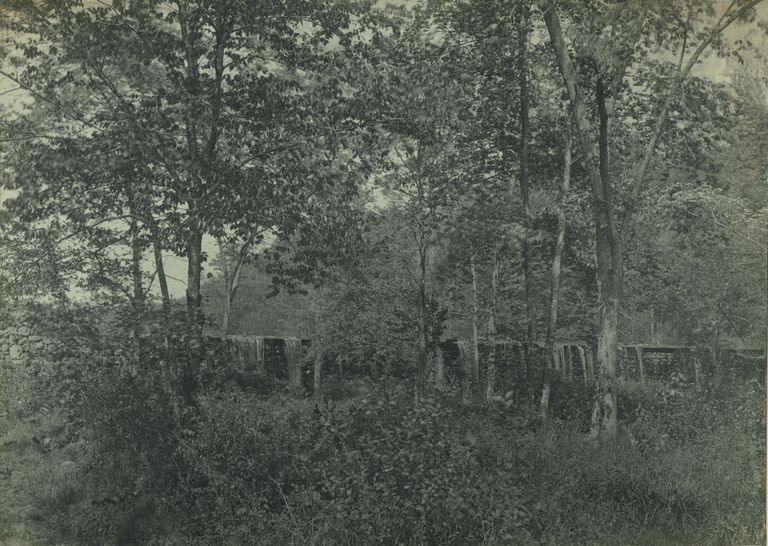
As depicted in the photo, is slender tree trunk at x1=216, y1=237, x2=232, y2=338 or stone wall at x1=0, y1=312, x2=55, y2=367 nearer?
stone wall at x1=0, y1=312, x2=55, y2=367

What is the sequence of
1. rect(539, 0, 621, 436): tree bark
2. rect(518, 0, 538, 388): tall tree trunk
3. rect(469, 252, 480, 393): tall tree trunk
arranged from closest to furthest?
rect(539, 0, 621, 436): tree bark < rect(518, 0, 538, 388): tall tree trunk < rect(469, 252, 480, 393): tall tree trunk

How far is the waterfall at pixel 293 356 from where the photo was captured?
19.0 meters

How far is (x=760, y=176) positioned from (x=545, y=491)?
5.03 m

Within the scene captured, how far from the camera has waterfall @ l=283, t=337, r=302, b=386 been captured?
19047 mm

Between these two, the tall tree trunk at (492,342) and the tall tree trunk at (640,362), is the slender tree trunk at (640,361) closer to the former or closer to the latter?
the tall tree trunk at (640,362)

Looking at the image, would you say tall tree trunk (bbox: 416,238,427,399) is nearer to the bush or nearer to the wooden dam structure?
the wooden dam structure

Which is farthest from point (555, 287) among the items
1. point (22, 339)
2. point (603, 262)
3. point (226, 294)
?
point (226, 294)

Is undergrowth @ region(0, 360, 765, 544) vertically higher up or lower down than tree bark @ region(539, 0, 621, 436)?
lower down

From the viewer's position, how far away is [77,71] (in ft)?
24.9

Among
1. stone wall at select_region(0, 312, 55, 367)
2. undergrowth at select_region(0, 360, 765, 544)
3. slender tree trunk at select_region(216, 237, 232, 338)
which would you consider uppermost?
slender tree trunk at select_region(216, 237, 232, 338)

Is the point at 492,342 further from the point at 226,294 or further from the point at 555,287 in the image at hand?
the point at 226,294

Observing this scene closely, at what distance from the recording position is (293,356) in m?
19.3

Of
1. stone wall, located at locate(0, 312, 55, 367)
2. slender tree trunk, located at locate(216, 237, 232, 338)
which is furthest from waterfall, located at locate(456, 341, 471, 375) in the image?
stone wall, located at locate(0, 312, 55, 367)

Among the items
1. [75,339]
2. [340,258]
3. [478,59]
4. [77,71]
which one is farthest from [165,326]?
[478,59]
